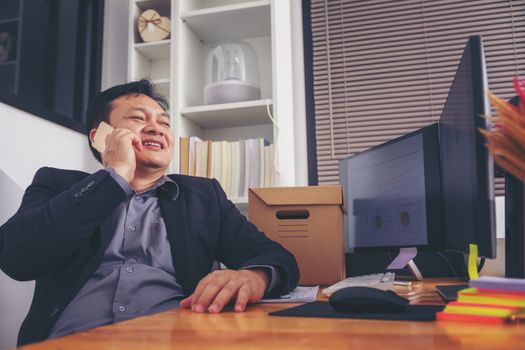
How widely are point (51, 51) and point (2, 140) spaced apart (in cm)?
76

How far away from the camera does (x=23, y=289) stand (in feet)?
5.63

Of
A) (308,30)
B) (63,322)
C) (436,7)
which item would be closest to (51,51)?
(308,30)

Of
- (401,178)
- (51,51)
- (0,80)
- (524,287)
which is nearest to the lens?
(524,287)

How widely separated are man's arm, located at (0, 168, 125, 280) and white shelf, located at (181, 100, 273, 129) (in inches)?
46.0

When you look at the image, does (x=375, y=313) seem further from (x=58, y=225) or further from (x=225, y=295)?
(x=58, y=225)

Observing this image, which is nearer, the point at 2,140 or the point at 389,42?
the point at 2,140

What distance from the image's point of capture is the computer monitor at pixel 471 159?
0.74 meters

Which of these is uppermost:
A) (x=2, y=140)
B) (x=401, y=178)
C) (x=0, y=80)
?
(x=0, y=80)

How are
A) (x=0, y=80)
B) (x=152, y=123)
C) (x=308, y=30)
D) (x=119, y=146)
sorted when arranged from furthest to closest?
1. (x=308, y=30)
2. (x=0, y=80)
3. (x=152, y=123)
4. (x=119, y=146)

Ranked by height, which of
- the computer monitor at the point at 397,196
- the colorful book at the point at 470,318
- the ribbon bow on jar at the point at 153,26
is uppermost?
the ribbon bow on jar at the point at 153,26

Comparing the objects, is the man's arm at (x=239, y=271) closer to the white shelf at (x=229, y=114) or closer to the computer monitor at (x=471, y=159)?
the computer monitor at (x=471, y=159)

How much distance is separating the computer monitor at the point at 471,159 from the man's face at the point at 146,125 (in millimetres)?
927

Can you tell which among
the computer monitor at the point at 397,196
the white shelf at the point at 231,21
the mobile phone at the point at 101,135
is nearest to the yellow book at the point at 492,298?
the computer monitor at the point at 397,196

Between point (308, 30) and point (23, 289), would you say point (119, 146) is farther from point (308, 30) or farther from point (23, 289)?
point (308, 30)
